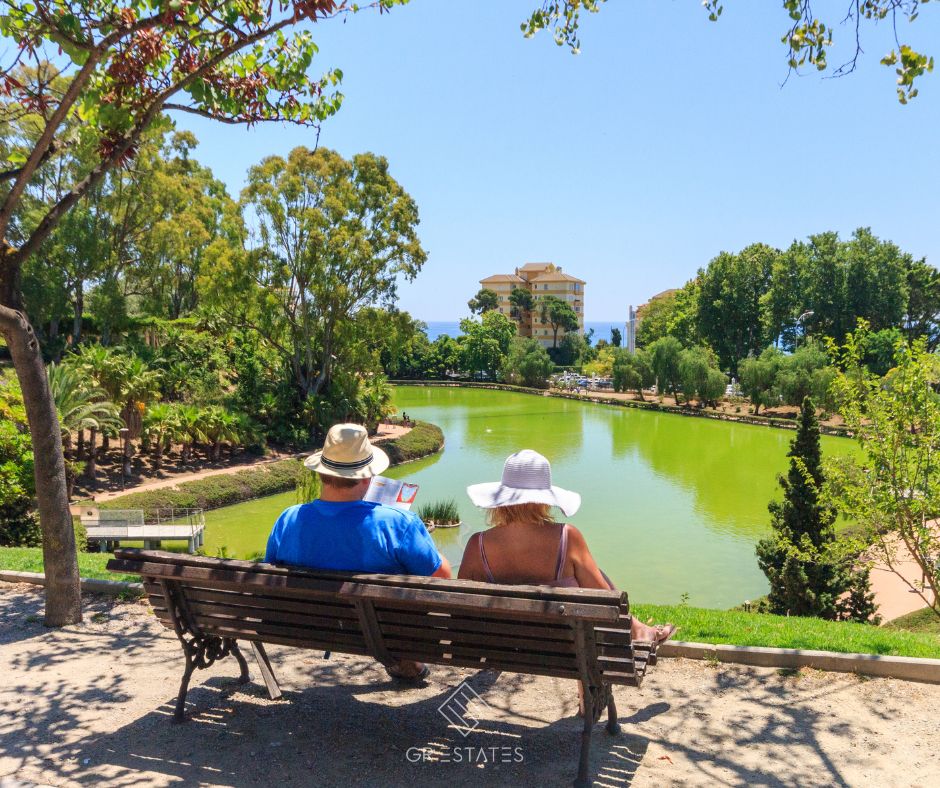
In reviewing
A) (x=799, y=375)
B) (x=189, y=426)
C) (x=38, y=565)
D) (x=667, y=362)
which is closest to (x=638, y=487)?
(x=189, y=426)

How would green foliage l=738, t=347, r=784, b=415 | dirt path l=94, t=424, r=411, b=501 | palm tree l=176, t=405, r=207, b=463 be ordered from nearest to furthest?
1. dirt path l=94, t=424, r=411, b=501
2. palm tree l=176, t=405, r=207, b=463
3. green foliage l=738, t=347, r=784, b=415

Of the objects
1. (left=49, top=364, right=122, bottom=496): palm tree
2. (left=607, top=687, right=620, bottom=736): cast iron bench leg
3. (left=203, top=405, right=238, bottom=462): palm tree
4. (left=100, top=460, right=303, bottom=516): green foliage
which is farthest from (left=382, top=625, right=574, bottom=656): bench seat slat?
(left=203, top=405, right=238, bottom=462): palm tree

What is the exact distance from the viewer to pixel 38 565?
6.79m

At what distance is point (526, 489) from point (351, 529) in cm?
78

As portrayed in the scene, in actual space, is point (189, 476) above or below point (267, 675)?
below

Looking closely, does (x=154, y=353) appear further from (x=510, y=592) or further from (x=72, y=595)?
(x=510, y=592)

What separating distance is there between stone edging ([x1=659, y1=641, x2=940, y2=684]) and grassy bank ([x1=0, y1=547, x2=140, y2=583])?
4.15 metres

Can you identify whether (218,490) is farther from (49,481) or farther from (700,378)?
(700,378)

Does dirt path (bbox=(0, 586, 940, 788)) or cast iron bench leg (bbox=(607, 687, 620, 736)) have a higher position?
cast iron bench leg (bbox=(607, 687, 620, 736))

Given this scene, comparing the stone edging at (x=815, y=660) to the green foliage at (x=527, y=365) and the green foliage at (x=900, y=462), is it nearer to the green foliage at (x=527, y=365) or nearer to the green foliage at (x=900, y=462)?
the green foliage at (x=900, y=462)

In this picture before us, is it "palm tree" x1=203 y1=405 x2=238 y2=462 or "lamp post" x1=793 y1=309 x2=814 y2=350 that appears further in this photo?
"lamp post" x1=793 y1=309 x2=814 y2=350

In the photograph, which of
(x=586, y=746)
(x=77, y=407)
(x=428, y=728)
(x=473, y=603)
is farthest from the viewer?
(x=77, y=407)

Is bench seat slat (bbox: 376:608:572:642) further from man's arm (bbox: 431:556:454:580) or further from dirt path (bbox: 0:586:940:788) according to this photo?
dirt path (bbox: 0:586:940:788)

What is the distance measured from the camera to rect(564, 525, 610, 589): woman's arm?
10.5 feet
